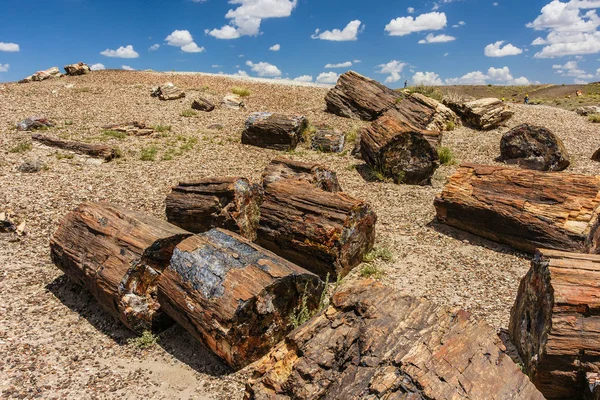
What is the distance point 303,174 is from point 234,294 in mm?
4528

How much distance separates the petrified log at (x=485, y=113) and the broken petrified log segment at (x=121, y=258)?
1392 cm

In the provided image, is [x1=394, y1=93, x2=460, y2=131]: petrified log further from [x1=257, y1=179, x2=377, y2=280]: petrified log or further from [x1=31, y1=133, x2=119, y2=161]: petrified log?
[x1=31, y1=133, x2=119, y2=161]: petrified log

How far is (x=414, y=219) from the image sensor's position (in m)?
8.91

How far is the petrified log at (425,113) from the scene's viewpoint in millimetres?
15109

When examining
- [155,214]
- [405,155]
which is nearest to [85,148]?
[155,214]

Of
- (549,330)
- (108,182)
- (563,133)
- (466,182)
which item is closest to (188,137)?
(108,182)

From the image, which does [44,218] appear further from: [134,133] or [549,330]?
[549,330]

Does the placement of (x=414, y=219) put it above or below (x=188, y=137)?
below

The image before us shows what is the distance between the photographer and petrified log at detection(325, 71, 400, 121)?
16.8m

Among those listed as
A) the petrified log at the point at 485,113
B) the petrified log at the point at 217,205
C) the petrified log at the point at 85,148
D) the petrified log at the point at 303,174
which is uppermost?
the petrified log at the point at 485,113

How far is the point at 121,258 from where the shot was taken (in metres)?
5.24

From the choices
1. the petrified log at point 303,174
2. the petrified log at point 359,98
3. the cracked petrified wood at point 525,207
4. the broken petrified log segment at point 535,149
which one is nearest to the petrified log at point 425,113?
the petrified log at point 359,98

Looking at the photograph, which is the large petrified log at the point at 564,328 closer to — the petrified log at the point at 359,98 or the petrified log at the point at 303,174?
the petrified log at the point at 303,174

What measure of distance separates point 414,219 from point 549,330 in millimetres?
5117
